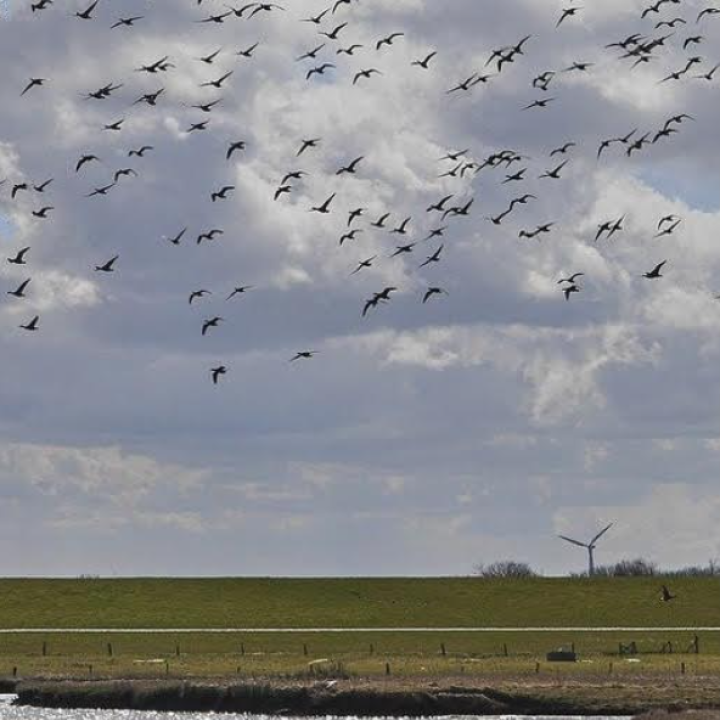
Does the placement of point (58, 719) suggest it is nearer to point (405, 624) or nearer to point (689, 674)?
point (689, 674)

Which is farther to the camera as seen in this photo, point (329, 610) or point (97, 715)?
point (329, 610)

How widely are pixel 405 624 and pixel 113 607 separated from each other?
27609 millimetres

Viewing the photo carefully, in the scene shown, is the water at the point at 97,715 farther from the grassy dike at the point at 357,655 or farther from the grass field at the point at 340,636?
the grass field at the point at 340,636

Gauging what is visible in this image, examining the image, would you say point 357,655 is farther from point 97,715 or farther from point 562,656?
point 97,715

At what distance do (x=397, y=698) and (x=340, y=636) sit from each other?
54.7 meters

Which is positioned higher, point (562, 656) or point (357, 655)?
point (357, 655)

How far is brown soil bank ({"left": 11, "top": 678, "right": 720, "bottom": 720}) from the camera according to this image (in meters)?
106

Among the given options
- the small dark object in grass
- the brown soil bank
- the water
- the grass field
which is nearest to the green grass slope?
the grass field

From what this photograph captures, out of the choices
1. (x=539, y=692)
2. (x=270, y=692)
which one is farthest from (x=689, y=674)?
(x=270, y=692)

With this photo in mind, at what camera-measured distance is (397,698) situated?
107688 mm

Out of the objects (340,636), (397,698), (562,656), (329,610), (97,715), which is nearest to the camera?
(397,698)

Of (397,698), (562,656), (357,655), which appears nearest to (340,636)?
(357,655)

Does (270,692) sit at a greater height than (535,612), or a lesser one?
lesser

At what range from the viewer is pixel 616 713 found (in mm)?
A: 104875
